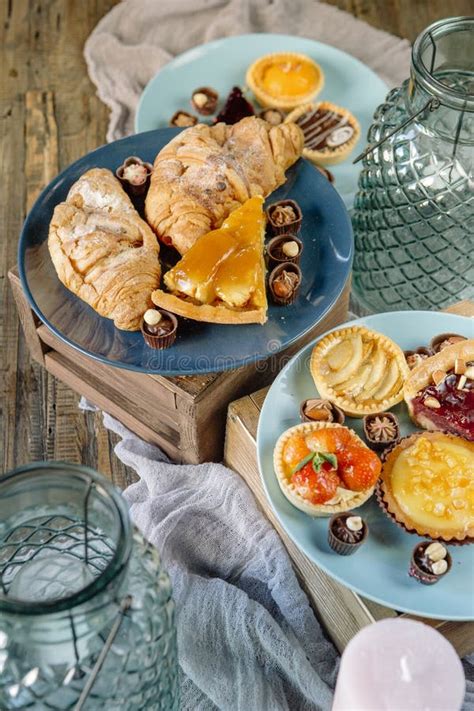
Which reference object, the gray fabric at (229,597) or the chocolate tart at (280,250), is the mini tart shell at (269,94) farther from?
the gray fabric at (229,597)

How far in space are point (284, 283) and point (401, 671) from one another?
96 centimetres

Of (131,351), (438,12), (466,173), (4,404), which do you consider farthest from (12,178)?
(438,12)

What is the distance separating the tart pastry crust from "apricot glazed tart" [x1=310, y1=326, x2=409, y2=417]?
4 centimetres

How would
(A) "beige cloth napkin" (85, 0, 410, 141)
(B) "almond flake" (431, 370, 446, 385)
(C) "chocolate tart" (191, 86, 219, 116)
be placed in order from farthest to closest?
1. (A) "beige cloth napkin" (85, 0, 410, 141)
2. (C) "chocolate tart" (191, 86, 219, 116)
3. (B) "almond flake" (431, 370, 446, 385)

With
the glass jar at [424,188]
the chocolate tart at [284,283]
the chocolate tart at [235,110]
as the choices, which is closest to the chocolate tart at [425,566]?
the chocolate tart at [284,283]

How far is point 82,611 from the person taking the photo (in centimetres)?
114

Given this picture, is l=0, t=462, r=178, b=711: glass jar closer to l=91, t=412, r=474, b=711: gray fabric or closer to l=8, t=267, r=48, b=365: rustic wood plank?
l=91, t=412, r=474, b=711: gray fabric

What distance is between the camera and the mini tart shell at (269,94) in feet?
8.69

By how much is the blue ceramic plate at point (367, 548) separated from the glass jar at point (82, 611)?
14.7 inches

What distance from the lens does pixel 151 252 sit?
6.46 ft

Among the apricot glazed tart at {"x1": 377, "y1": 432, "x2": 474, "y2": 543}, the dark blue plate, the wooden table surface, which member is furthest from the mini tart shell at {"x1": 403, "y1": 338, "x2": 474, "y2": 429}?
the wooden table surface

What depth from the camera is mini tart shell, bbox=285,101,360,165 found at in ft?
8.19

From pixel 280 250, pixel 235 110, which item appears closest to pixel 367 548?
pixel 280 250

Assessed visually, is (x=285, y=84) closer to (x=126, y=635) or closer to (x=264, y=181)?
(x=264, y=181)
